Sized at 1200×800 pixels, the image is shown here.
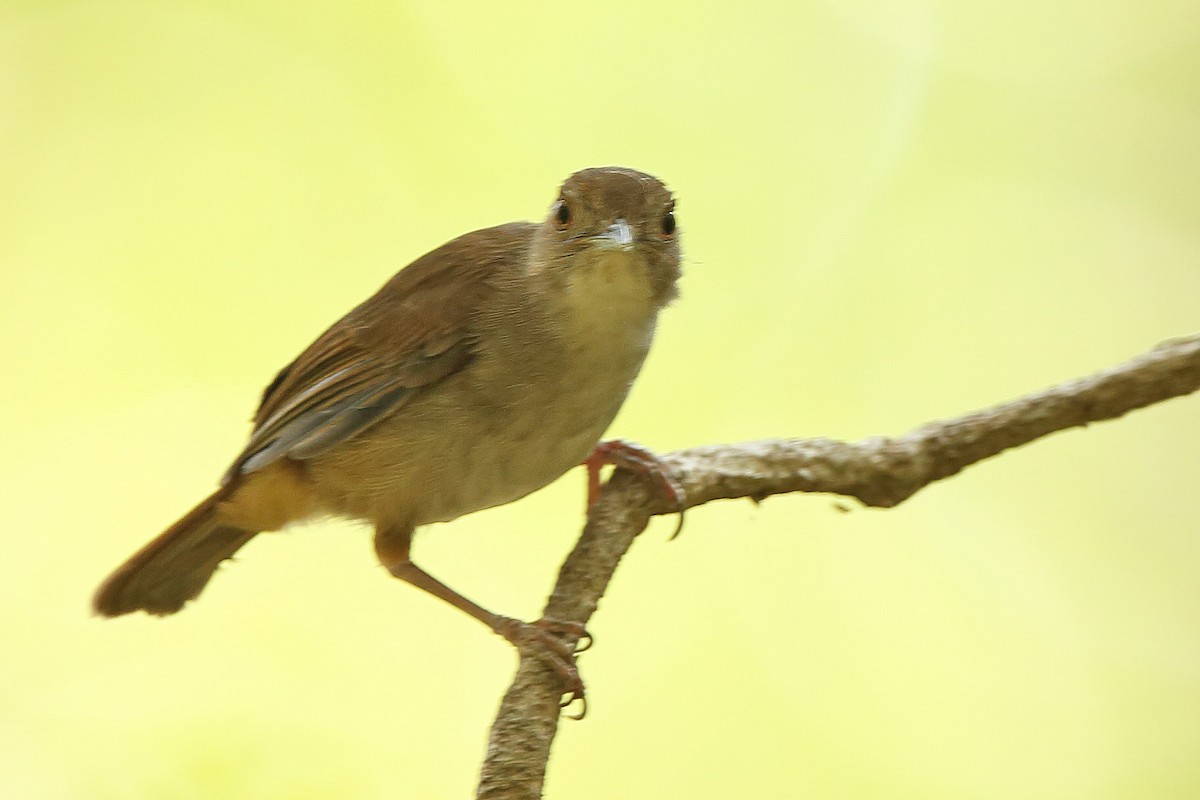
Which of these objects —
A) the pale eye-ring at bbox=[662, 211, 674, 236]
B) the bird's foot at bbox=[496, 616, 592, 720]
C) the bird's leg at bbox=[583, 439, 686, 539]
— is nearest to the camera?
the bird's foot at bbox=[496, 616, 592, 720]

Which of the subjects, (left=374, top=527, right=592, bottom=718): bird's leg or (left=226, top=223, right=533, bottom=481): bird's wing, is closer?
(left=374, top=527, right=592, bottom=718): bird's leg

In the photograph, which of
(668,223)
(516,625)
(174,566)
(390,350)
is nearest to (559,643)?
(516,625)

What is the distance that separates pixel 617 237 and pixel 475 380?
14.5 inches

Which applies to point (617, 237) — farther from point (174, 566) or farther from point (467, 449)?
point (174, 566)

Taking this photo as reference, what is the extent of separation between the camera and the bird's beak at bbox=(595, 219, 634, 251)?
2111 mm

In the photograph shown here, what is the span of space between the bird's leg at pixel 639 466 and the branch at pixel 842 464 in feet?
0.06

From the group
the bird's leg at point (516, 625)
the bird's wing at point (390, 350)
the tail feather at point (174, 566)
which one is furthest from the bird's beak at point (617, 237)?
the tail feather at point (174, 566)

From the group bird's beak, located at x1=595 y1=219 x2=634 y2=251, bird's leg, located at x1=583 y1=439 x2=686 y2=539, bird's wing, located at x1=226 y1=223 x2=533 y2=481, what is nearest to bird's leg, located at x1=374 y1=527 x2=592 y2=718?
bird's wing, located at x1=226 y1=223 x2=533 y2=481

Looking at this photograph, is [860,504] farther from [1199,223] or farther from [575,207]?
[1199,223]

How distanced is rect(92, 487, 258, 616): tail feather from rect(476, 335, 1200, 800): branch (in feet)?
2.56

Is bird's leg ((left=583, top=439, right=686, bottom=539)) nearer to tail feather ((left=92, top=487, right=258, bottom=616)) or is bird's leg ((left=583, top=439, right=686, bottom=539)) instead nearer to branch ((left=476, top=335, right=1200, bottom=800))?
branch ((left=476, top=335, right=1200, bottom=800))


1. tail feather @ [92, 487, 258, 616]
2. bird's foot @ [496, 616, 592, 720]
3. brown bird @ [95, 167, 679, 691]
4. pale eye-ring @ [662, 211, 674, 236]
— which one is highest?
pale eye-ring @ [662, 211, 674, 236]

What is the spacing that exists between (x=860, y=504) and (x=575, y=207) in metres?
0.84

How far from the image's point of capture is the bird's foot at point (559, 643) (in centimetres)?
210
